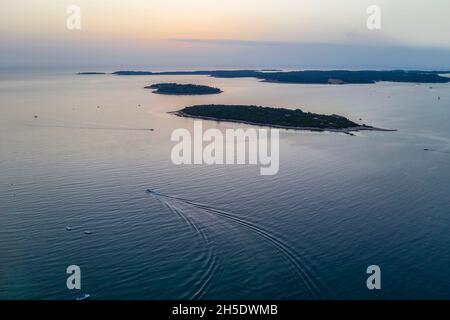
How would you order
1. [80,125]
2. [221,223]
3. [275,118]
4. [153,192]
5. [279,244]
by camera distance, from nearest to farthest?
[279,244] → [221,223] → [153,192] → [80,125] → [275,118]

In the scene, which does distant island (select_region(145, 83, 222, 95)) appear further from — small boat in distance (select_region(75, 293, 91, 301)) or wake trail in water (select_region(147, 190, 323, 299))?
small boat in distance (select_region(75, 293, 91, 301))

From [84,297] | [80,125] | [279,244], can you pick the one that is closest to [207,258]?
[279,244]

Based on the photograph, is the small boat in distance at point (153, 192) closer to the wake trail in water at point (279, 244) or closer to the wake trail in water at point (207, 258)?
the wake trail in water at point (279, 244)

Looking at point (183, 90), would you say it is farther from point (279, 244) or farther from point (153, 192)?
point (279, 244)
